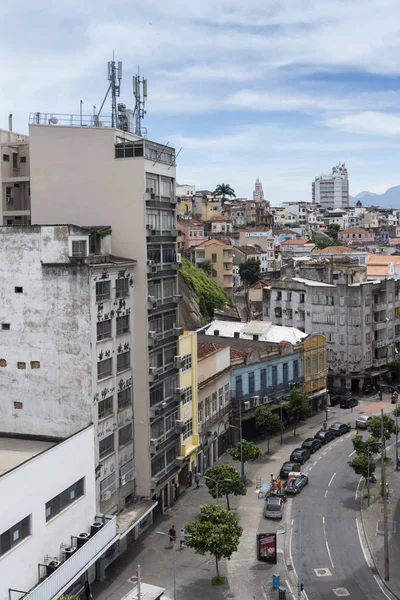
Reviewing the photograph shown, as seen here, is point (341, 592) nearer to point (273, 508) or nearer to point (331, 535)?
point (331, 535)

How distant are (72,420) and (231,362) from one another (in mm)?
30627

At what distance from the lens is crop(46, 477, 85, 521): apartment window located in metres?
37.7

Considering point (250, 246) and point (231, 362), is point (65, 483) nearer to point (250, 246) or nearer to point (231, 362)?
point (231, 362)

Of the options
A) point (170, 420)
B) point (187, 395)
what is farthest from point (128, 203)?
point (187, 395)

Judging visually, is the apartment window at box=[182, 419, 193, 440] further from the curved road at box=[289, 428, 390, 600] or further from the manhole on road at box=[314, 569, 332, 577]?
the manhole on road at box=[314, 569, 332, 577]

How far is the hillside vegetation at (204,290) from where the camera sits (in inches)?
4572

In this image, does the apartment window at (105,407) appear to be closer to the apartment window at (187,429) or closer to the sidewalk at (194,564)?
the sidewalk at (194,564)

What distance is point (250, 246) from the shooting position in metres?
174

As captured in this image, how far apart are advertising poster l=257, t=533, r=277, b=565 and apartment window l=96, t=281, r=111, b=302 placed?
19135 mm

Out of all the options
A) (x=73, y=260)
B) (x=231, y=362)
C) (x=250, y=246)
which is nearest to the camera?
(x=73, y=260)

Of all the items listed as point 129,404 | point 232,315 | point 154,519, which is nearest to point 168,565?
point 154,519

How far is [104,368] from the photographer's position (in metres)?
46.5

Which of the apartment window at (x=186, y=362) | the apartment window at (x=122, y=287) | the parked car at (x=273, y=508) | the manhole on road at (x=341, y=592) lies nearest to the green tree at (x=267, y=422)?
the parked car at (x=273, y=508)

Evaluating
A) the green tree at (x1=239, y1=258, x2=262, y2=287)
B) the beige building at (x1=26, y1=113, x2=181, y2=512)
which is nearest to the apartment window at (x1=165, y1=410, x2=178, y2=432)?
the beige building at (x1=26, y1=113, x2=181, y2=512)
